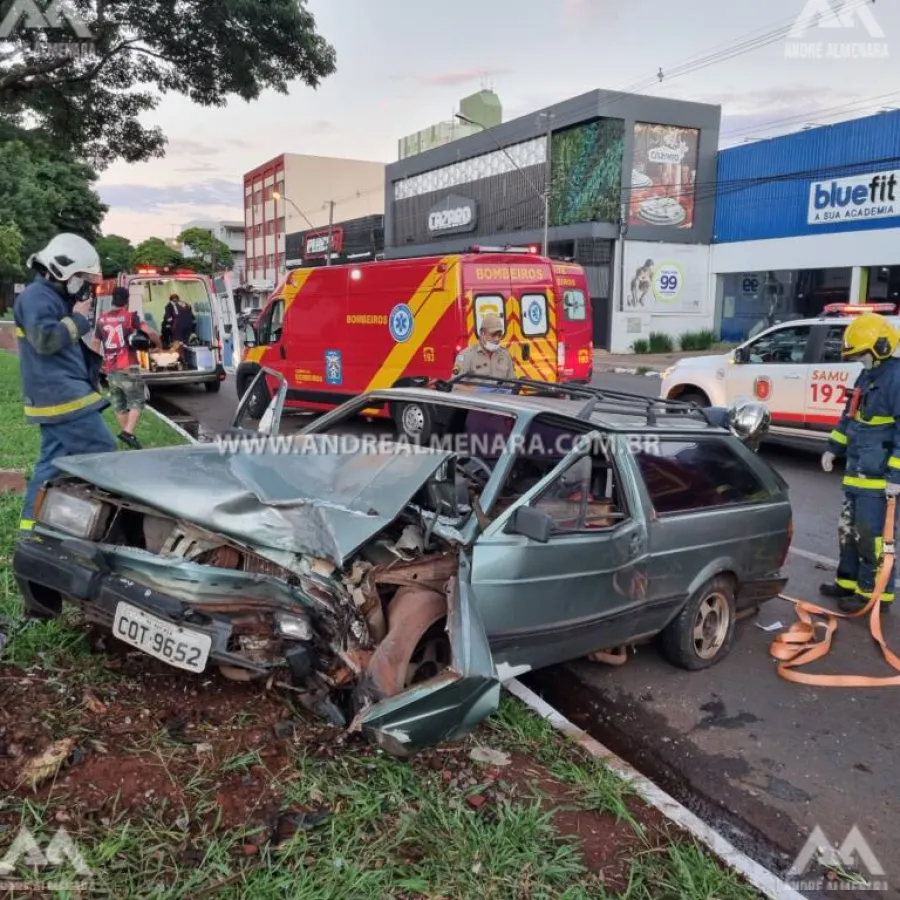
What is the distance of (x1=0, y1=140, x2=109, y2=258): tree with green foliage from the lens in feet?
117

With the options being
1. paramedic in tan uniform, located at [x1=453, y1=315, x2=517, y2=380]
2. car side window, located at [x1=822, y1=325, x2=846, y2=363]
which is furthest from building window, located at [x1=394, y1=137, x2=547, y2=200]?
paramedic in tan uniform, located at [x1=453, y1=315, x2=517, y2=380]

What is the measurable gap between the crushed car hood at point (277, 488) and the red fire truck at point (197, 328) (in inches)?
438

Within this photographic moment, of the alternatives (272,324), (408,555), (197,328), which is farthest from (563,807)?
(197,328)

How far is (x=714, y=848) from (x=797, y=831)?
1.59ft

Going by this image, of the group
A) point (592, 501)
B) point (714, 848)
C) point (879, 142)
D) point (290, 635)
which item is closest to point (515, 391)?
point (592, 501)

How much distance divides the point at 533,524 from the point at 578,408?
1.14m

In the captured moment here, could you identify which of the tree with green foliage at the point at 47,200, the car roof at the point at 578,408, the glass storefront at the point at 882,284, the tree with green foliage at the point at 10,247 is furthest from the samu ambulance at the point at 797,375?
the tree with green foliage at the point at 10,247

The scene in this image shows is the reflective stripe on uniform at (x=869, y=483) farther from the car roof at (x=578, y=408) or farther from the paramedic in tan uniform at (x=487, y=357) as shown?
the paramedic in tan uniform at (x=487, y=357)

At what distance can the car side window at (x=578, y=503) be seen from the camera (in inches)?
136

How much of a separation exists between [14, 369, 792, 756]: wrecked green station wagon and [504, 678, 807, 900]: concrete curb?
25cm

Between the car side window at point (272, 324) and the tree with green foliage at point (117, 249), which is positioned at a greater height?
the tree with green foliage at point (117, 249)

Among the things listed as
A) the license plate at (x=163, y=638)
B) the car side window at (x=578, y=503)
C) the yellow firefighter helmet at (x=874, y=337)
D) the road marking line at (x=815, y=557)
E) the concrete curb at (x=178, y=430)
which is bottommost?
the road marking line at (x=815, y=557)

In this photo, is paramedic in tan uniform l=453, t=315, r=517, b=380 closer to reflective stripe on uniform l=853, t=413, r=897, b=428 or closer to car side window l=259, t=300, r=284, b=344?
reflective stripe on uniform l=853, t=413, r=897, b=428

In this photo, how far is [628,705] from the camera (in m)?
3.73
